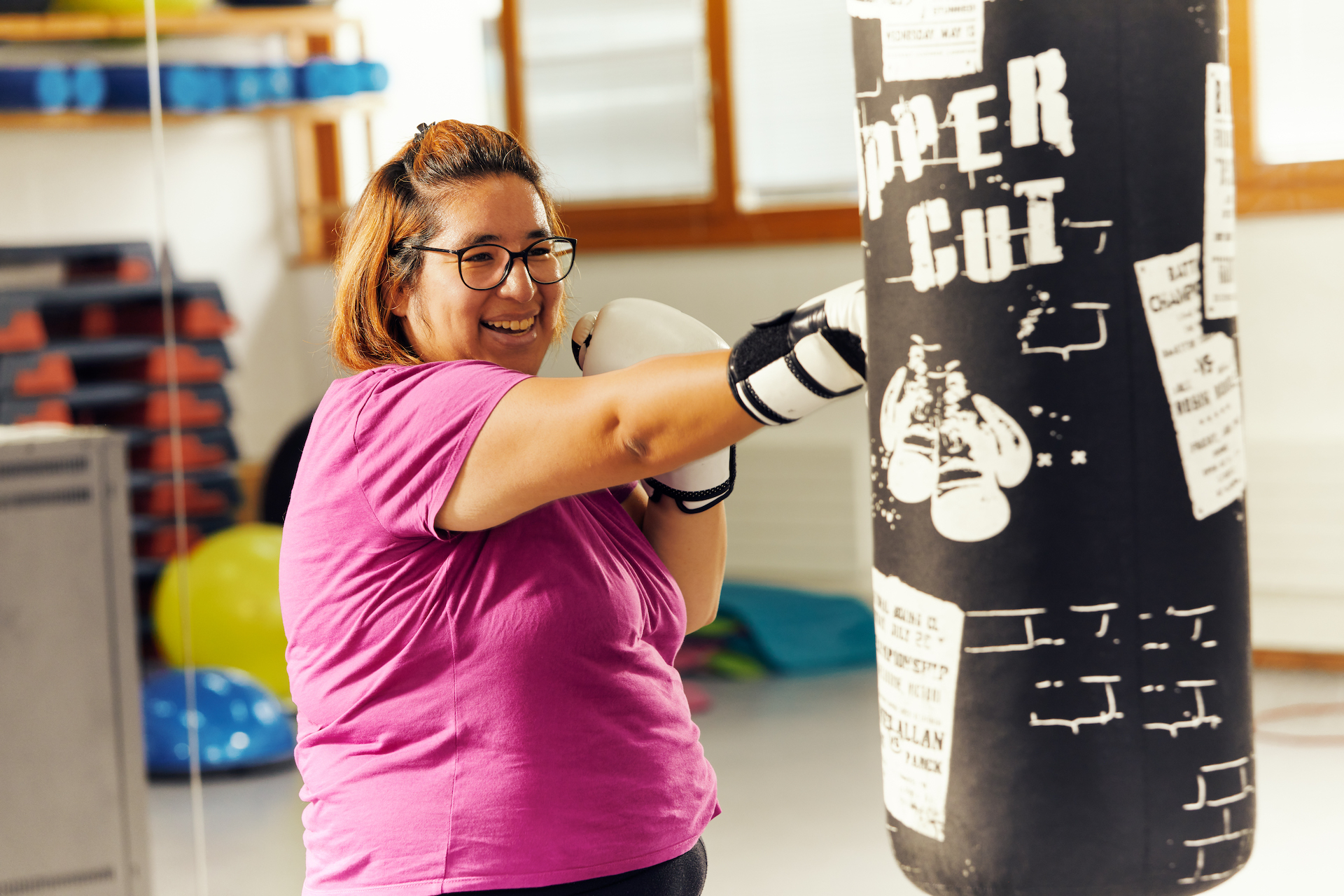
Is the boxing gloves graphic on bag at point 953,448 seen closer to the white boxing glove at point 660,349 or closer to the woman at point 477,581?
the woman at point 477,581

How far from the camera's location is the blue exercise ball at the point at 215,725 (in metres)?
3.91

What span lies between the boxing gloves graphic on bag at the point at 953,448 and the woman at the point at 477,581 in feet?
0.47

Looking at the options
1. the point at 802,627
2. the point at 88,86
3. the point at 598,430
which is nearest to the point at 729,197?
the point at 802,627

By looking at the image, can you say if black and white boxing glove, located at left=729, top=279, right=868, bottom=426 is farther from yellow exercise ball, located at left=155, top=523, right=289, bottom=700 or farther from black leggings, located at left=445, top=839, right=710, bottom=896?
yellow exercise ball, located at left=155, top=523, right=289, bottom=700

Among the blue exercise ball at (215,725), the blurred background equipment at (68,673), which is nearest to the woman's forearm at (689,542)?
the blurred background equipment at (68,673)

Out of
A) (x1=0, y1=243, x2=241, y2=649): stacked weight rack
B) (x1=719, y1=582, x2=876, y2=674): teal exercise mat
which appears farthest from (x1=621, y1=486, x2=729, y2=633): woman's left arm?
(x1=0, y1=243, x2=241, y2=649): stacked weight rack

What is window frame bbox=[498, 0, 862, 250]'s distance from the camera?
17.4 feet

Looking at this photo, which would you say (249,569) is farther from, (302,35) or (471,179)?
(471,179)

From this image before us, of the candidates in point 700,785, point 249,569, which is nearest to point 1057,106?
point 700,785

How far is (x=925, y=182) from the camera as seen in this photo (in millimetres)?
986

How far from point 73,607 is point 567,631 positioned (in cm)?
154

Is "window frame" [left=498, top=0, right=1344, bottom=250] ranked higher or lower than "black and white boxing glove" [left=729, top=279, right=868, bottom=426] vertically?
higher

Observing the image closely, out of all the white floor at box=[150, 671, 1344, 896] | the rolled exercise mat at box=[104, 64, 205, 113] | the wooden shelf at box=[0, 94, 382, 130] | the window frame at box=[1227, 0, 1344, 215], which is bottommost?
the white floor at box=[150, 671, 1344, 896]

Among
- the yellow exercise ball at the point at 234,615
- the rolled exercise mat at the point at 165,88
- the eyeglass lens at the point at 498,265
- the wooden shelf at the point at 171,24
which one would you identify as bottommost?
the yellow exercise ball at the point at 234,615
